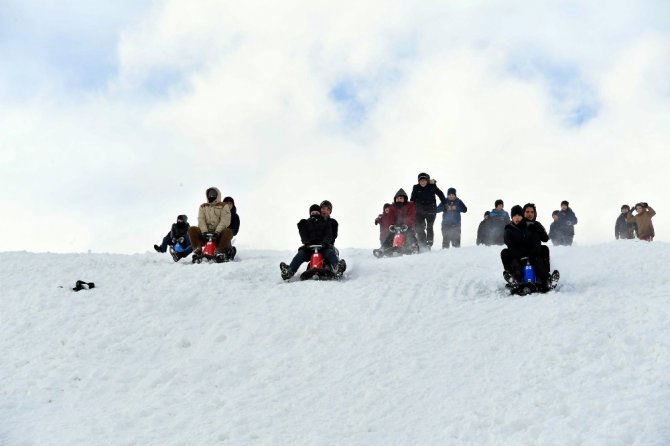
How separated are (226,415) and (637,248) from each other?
10938 mm

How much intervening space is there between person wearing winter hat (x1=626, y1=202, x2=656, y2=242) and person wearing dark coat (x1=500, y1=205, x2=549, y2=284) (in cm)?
1060

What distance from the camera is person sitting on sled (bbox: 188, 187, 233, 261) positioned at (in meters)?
13.9

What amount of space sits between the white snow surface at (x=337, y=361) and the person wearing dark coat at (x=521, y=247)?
0.56m

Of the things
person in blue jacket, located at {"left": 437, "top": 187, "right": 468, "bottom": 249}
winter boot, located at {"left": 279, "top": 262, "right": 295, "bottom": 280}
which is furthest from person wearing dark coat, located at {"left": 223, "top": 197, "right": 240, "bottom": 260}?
person in blue jacket, located at {"left": 437, "top": 187, "right": 468, "bottom": 249}

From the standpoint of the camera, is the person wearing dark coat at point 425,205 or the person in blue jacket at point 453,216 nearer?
the person wearing dark coat at point 425,205

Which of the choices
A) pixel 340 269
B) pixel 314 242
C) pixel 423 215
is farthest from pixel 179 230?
pixel 423 215

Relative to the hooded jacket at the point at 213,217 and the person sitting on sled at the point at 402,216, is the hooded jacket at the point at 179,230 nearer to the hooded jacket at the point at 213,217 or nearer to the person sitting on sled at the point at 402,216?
the hooded jacket at the point at 213,217

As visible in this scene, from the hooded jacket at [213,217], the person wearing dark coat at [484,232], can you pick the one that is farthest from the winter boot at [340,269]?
the person wearing dark coat at [484,232]

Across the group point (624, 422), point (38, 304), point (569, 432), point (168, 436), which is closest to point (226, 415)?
point (168, 436)

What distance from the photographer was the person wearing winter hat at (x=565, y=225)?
65.1 feet

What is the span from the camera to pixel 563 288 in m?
10.6

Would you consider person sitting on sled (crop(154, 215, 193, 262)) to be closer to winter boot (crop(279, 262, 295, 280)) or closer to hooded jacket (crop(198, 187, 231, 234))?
hooded jacket (crop(198, 187, 231, 234))

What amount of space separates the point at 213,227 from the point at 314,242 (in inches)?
120

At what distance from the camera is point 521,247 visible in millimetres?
10516
